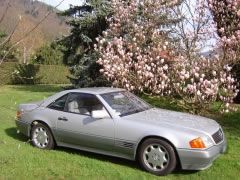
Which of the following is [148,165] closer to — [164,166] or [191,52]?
[164,166]

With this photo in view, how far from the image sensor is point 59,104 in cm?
836

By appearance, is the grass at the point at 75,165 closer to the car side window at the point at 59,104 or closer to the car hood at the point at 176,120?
the car hood at the point at 176,120

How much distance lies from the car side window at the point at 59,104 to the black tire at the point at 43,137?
1.36 feet

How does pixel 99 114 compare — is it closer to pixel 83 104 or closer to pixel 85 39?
pixel 83 104

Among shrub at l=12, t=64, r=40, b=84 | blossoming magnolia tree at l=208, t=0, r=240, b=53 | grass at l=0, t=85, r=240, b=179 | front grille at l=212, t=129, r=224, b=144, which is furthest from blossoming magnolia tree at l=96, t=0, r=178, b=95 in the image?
shrub at l=12, t=64, r=40, b=84

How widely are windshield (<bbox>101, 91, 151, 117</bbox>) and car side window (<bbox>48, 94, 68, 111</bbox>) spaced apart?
2.80ft

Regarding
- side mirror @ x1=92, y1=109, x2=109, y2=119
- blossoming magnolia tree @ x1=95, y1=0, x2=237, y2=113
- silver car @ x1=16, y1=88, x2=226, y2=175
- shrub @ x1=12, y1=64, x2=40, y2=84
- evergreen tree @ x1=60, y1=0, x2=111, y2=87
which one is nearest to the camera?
silver car @ x1=16, y1=88, x2=226, y2=175

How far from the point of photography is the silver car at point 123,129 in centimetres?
671

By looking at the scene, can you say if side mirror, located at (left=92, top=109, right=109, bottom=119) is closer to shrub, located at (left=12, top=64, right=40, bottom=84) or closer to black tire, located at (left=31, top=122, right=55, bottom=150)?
black tire, located at (left=31, top=122, right=55, bottom=150)

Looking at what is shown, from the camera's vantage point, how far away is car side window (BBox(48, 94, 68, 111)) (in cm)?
829

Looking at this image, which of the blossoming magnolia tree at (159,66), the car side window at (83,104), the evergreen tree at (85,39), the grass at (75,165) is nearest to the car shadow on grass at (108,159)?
the grass at (75,165)

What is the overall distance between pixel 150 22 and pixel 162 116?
17.1 ft

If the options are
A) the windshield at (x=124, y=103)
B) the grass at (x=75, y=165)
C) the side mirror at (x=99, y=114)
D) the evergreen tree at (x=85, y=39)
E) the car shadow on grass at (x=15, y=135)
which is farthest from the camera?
the evergreen tree at (x=85, y=39)

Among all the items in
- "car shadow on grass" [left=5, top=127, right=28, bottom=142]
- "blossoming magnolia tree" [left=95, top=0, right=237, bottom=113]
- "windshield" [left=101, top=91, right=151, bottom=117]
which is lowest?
"car shadow on grass" [left=5, top=127, right=28, bottom=142]
